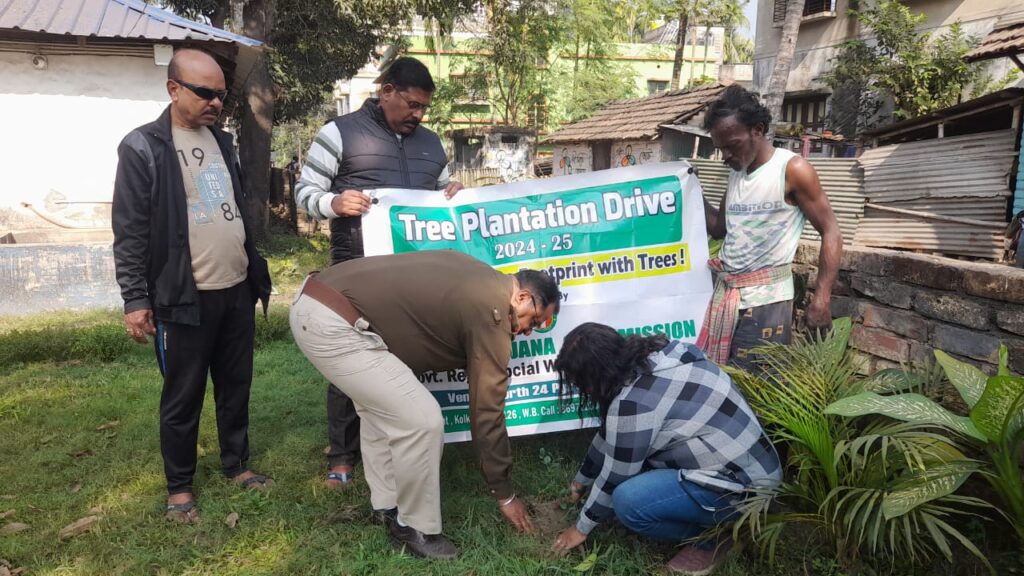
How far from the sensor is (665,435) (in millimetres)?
2545

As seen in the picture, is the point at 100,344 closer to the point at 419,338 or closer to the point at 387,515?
the point at 387,515

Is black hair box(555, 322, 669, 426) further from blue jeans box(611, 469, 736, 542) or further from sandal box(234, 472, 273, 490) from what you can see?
sandal box(234, 472, 273, 490)

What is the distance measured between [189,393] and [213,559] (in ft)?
2.44

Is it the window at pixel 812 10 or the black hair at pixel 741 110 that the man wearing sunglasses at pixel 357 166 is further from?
the window at pixel 812 10

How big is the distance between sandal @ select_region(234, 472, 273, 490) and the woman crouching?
169 cm

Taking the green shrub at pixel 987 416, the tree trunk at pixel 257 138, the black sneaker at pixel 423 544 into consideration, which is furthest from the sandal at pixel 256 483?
the tree trunk at pixel 257 138

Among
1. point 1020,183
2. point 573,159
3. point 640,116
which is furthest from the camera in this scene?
point 573,159

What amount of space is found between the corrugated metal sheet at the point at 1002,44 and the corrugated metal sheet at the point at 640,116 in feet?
16.3

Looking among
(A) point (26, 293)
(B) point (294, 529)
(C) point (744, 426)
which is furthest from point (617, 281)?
(A) point (26, 293)

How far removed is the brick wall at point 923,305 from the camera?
8.89ft

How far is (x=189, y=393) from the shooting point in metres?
3.08

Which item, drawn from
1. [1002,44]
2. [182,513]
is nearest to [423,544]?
[182,513]

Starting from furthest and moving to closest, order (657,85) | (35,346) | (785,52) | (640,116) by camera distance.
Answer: (657,85) → (640,116) → (785,52) → (35,346)

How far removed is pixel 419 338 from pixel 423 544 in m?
0.86
